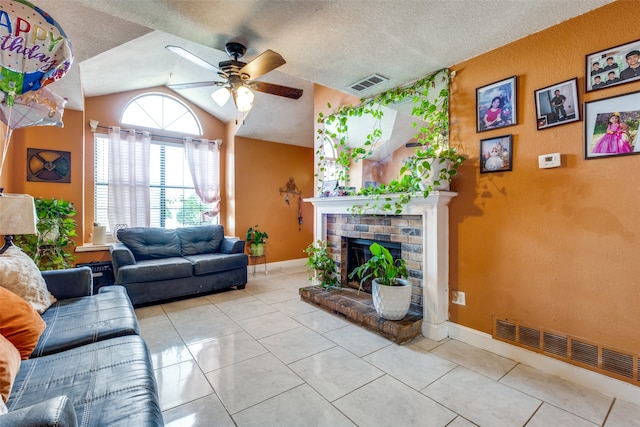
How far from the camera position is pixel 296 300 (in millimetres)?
3637

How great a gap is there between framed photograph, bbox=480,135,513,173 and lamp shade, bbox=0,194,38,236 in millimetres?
3446

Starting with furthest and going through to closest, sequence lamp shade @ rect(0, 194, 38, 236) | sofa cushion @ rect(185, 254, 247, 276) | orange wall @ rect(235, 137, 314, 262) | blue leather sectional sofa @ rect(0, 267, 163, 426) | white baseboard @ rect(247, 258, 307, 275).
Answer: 1. white baseboard @ rect(247, 258, 307, 275)
2. orange wall @ rect(235, 137, 314, 262)
3. sofa cushion @ rect(185, 254, 247, 276)
4. lamp shade @ rect(0, 194, 38, 236)
5. blue leather sectional sofa @ rect(0, 267, 163, 426)

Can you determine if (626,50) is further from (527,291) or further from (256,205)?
(256,205)

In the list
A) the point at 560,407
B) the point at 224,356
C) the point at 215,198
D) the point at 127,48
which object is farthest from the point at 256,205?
the point at 560,407

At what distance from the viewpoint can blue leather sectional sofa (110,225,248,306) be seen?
134 inches

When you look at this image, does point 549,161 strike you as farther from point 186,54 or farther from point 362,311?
point 186,54

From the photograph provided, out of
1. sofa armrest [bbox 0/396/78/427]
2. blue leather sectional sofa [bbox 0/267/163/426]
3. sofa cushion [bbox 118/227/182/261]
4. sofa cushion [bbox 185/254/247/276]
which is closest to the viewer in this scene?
sofa armrest [bbox 0/396/78/427]

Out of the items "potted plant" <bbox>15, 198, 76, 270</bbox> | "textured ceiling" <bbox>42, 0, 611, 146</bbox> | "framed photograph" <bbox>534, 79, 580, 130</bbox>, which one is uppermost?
"textured ceiling" <bbox>42, 0, 611, 146</bbox>

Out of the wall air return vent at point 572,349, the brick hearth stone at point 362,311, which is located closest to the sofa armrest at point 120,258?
the brick hearth stone at point 362,311

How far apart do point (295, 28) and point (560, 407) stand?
9.64ft

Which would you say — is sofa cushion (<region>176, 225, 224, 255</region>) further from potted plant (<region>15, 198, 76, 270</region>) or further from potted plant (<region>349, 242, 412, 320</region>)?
potted plant (<region>349, 242, 412, 320</region>)

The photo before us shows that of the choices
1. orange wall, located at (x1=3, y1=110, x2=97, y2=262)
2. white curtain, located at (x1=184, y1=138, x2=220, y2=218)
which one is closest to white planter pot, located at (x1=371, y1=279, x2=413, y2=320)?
white curtain, located at (x1=184, y1=138, x2=220, y2=218)

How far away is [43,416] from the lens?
68 centimetres

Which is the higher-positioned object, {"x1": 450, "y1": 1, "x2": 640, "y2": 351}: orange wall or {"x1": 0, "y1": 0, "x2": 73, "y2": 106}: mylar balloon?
{"x1": 0, "y1": 0, "x2": 73, "y2": 106}: mylar balloon
